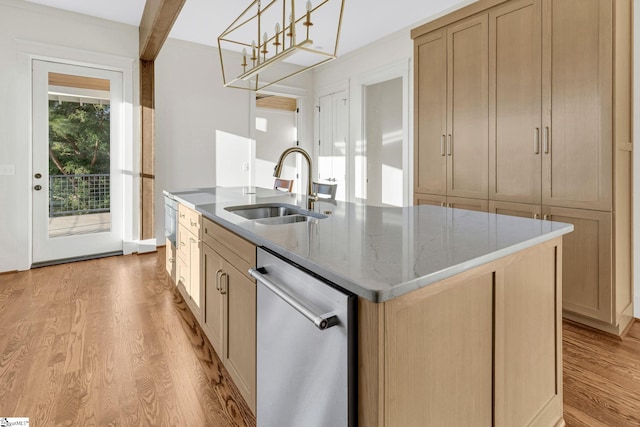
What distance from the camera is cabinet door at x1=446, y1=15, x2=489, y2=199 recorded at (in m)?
2.90

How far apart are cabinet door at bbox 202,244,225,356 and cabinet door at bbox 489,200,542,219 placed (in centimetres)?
219

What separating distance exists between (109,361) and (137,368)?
20 cm

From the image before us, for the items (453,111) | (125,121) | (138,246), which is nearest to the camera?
(453,111)

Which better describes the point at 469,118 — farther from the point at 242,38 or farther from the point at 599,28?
the point at 242,38

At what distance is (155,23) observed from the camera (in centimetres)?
334

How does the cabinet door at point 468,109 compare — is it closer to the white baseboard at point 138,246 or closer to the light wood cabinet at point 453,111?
the light wood cabinet at point 453,111

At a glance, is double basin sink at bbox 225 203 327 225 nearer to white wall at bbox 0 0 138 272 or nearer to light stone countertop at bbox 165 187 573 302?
light stone countertop at bbox 165 187 573 302

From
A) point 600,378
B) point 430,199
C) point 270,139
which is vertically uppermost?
point 270,139

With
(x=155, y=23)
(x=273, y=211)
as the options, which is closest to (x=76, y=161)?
(x=155, y=23)

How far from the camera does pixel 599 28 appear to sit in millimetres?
2236

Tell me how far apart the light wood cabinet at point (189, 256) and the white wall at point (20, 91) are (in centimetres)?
228

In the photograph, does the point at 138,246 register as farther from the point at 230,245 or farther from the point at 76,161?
the point at 230,245

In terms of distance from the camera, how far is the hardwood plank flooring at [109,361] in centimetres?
162

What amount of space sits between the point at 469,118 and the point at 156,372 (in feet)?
9.47
